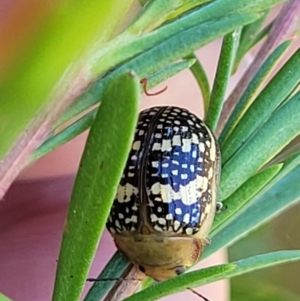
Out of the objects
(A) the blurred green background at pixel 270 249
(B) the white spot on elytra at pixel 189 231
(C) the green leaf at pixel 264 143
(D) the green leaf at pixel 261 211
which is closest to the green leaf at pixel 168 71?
(C) the green leaf at pixel 264 143

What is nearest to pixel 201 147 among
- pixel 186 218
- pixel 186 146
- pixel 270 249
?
pixel 186 146

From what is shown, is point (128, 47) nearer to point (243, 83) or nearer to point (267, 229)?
point (243, 83)

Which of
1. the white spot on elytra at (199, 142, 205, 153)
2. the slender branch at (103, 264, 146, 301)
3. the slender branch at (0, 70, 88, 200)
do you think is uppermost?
the white spot on elytra at (199, 142, 205, 153)

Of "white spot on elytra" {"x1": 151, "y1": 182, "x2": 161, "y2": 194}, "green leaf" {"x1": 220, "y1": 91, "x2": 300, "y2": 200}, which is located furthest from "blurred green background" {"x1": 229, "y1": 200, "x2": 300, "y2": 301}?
"green leaf" {"x1": 220, "y1": 91, "x2": 300, "y2": 200}

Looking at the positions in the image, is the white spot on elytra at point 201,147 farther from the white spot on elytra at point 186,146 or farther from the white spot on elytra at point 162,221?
the white spot on elytra at point 162,221

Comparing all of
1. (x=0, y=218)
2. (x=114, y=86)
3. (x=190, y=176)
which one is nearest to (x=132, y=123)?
(x=114, y=86)

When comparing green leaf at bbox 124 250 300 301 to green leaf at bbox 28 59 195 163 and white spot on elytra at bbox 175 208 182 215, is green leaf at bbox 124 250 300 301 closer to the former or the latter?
green leaf at bbox 28 59 195 163

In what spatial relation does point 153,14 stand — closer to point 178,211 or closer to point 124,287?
point 124,287
